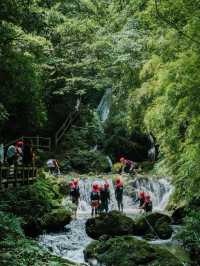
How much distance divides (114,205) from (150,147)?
1274 cm

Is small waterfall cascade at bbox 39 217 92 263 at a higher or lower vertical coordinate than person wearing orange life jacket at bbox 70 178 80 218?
lower

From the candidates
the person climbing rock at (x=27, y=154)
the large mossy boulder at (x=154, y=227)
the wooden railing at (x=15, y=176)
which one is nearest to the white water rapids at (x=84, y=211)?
the large mossy boulder at (x=154, y=227)

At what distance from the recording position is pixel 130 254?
41.3 ft

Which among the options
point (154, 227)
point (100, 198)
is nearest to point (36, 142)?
point (100, 198)

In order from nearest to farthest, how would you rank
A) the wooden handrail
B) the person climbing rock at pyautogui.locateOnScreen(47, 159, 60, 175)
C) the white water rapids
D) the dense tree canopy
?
the dense tree canopy → the white water rapids → the person climbing rock at pyautogui.locateOnScreen(47, 159, 60, 175) → the wooden handrail

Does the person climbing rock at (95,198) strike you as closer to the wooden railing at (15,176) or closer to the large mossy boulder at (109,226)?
the large mossy boulder at (109,226)

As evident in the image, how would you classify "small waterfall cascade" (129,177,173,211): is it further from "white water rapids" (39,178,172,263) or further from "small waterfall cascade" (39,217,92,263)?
"small waterfall cascade" (39,217,92,263)

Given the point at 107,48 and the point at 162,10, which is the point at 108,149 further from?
the point at 162,10

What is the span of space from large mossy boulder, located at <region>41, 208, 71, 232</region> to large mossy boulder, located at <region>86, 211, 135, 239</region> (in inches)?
55.9

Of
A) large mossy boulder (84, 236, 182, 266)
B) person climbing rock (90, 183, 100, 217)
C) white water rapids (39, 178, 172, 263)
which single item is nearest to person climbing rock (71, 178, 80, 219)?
white water rapids (39, 178, 172, 263)

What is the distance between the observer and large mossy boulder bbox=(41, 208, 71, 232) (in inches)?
715

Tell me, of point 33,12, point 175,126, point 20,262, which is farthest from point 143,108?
point 20,262

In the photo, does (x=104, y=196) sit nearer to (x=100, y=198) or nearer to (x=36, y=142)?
(x=100, y=198)

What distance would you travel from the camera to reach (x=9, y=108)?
88.1ft
